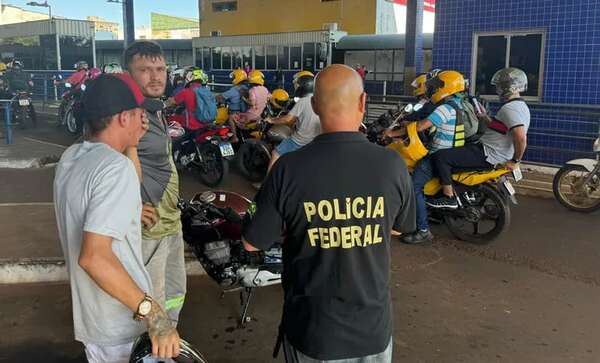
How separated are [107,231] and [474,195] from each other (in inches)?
189

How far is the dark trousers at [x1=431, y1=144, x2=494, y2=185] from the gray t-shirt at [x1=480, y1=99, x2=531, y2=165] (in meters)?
0.07

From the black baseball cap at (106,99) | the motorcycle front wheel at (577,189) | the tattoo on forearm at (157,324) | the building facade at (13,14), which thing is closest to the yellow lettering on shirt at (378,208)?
the tattoo on forearm at (157,324)

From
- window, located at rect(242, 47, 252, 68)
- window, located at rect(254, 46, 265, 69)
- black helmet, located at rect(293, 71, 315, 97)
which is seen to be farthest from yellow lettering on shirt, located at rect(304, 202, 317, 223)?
window, located at rect(242, 47, 252, 68)

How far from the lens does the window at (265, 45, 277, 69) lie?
74.9 feet

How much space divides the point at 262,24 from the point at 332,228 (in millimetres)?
30691

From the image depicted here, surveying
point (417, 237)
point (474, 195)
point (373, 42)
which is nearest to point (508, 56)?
point (474, 195)

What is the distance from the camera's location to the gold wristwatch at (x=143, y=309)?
1.89m

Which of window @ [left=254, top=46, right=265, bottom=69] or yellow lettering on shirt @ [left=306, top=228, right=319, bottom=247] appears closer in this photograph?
yellow lettering on shirt @ [left=306, top=228, right=319, bottom=247]

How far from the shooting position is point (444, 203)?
5988mm

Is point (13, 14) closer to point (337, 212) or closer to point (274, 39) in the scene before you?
point (274, 39)

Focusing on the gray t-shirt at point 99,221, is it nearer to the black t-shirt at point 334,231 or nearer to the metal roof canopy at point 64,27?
the black t-shirt at point 334,231

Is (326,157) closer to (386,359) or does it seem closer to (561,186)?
(386,359)

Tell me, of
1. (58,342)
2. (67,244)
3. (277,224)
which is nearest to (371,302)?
(277,224)

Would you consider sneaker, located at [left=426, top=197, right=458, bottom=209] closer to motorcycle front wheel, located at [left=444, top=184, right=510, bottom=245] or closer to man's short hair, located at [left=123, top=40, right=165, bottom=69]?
motorcycle front wheel, located at [left=444, top=184, right=510, bottom=245]
